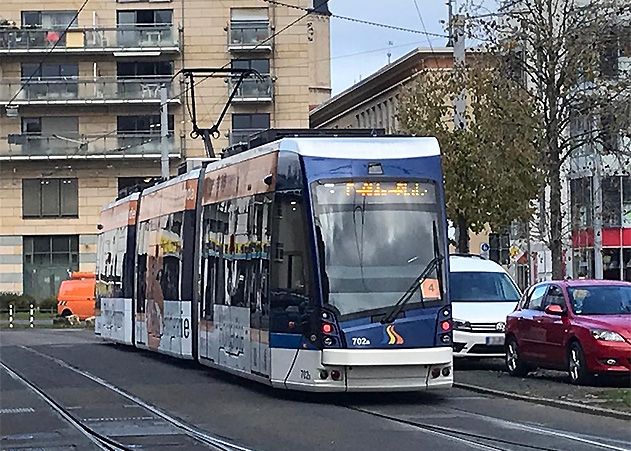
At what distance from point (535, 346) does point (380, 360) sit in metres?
4.86

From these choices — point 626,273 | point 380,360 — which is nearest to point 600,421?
point 380,360

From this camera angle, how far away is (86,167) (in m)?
69.0

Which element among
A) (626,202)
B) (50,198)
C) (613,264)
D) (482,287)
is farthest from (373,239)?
(50,198)

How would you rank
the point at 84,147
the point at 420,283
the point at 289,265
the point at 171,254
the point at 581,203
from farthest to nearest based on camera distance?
the point at 84,147
the point at 581,203
the point at 171,254
the point at 289,265
the point at 420,283

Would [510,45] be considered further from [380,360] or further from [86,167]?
[86,167]

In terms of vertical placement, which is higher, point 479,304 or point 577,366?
point 479,304

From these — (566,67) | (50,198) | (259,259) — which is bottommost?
(259,259)

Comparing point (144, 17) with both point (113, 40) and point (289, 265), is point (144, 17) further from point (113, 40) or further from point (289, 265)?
point (289, 265)

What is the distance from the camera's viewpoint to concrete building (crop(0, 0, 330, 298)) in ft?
221

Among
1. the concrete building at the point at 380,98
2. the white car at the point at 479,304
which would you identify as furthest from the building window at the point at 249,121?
the white car at the point at 479,304

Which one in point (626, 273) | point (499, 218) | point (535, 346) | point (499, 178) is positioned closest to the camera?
point (535, 346)

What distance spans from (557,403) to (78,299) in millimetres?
42684

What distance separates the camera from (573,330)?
67.2 ft

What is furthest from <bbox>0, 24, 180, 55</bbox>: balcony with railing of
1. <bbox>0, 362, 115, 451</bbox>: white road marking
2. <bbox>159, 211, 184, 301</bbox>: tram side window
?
<bbox>0, 362, 115, 451</bbox>: white road marking
